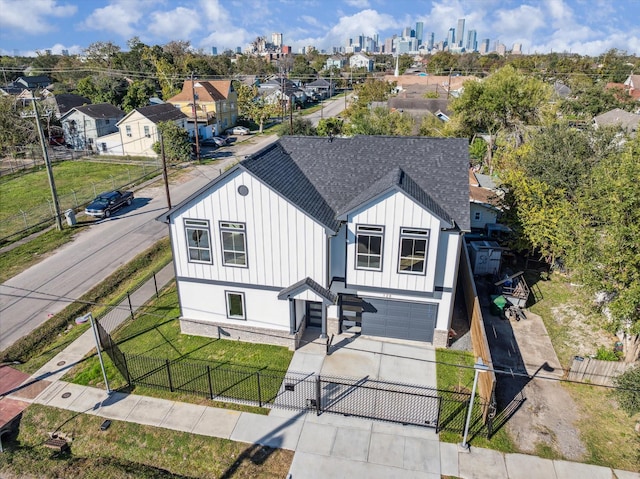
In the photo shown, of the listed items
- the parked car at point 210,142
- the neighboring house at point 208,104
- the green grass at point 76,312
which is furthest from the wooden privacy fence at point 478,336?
the neighboring house at point 208,104

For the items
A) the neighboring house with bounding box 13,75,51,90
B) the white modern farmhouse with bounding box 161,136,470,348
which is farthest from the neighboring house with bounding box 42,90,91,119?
the white modern farmhouse with bounding box 161,136,470,348

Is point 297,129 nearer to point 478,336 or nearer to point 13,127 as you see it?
point 13,127

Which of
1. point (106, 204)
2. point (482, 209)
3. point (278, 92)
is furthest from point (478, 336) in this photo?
point (278, 92)

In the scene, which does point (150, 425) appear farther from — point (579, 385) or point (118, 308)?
point (579, 385)

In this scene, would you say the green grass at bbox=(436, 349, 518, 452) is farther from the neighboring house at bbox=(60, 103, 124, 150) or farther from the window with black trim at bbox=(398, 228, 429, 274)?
the neighboring house at bbox=(60, 103, 124, 150)

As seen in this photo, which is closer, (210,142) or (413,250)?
(413,250)
